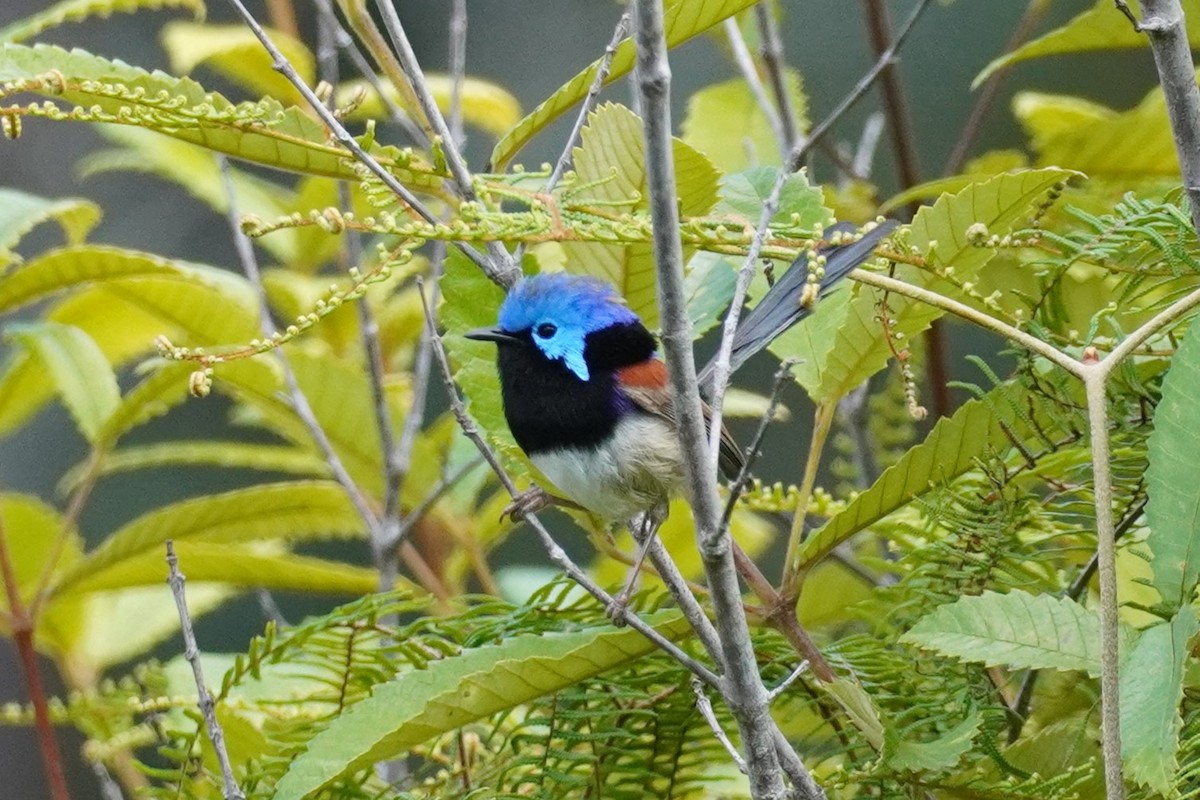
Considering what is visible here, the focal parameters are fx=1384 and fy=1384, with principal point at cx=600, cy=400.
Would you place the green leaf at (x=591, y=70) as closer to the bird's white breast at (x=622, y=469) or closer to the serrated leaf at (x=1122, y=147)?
the bird's white breast at (x=622, y=469)

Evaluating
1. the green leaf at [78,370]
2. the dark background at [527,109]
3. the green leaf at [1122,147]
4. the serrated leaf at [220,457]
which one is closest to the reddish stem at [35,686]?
the green leaf at [78,370]

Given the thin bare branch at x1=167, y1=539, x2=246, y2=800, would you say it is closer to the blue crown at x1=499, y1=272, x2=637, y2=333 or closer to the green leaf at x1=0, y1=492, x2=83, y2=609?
the blue crown at x1=499, y1=272, x2=637, y2=333

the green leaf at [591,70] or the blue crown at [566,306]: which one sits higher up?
the green leaf at [591,70]

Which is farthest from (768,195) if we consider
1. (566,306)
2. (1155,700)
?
(1155,700)

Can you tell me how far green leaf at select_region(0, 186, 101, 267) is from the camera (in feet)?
7.25

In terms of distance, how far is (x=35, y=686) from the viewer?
2.00 meters

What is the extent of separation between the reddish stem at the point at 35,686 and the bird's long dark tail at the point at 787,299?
1048 mm

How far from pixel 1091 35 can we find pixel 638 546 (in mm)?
1051

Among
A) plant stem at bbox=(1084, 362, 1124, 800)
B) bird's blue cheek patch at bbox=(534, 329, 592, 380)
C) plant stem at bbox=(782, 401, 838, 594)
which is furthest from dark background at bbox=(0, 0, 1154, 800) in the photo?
plant stem at bbox=(1084, 362, 1124, 800)

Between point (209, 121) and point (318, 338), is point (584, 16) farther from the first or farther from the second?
point (209, 121)

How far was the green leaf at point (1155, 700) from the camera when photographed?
99cm

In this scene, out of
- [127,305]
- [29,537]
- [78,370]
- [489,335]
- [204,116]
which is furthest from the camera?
[127,305]

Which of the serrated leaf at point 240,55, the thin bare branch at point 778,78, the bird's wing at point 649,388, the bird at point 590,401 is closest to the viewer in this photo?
the bird at point 590,401

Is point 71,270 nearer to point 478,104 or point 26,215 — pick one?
point 26,215
